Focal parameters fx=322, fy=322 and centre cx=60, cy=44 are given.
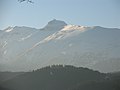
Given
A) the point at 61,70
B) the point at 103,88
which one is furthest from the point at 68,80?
the point at 103,88

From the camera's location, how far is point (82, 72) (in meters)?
96.3

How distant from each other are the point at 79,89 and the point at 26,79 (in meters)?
31.2

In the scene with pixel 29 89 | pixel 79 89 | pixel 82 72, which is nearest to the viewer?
pixel 79 89

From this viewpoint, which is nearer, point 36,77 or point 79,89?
point 79,89

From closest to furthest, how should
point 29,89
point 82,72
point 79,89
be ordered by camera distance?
point 79,89
point 29,89
point 82,72

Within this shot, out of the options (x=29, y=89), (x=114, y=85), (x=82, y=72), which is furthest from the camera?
(x=82, y=72)

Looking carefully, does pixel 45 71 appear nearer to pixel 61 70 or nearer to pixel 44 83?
pixel 61 70

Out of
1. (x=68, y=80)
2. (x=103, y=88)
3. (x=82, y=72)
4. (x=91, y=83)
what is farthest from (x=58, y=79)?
(x=103, y=88)

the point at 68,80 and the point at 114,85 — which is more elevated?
the point at 114,85

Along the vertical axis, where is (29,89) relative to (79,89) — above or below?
below

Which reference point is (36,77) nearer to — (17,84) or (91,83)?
(17,84)

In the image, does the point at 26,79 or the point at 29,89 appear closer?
the point at 29,89

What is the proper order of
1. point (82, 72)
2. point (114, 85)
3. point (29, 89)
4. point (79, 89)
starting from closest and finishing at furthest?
point (114, 85) → point (79, 89) → point (29, 89) → point (82, 72)

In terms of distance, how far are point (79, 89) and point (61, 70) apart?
3128cm
